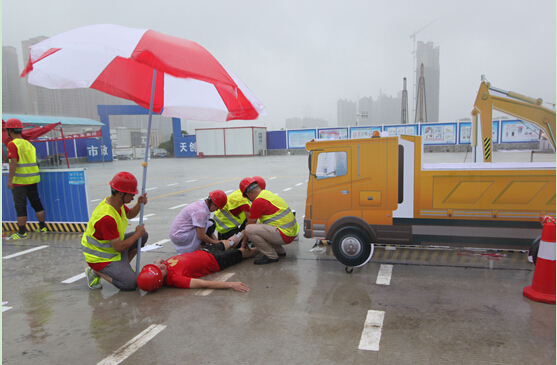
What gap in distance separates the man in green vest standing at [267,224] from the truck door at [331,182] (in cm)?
44

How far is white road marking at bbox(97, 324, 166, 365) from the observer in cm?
302

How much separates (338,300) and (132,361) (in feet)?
7.02

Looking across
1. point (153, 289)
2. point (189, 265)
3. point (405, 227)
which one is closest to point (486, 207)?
point (405, 227)

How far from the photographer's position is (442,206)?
4.81 metres

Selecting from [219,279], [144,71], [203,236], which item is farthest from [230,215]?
[144,71]

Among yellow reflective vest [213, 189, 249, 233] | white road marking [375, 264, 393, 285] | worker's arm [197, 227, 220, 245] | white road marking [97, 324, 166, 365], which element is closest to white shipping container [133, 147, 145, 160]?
yellow reflective vest [213, 189, 249, 233]

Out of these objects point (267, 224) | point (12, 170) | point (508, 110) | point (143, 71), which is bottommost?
point (267, 224)

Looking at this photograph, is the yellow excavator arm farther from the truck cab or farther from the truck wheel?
the truck wheel

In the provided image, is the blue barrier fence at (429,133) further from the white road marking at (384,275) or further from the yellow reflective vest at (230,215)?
the white road marking at (384,275)

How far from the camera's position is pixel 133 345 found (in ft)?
10.7

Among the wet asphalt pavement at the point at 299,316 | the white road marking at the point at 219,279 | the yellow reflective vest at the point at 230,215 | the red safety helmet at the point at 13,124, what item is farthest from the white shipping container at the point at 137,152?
the white road marking at the point at 219,279

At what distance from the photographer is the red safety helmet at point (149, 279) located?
4211mm

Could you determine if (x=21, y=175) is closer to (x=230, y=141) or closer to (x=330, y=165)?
(x=330, y=165)

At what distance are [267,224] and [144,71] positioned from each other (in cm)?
268
